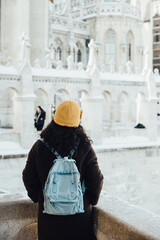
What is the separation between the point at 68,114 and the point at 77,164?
1.25ft

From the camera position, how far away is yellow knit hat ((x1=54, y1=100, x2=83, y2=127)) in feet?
9.48

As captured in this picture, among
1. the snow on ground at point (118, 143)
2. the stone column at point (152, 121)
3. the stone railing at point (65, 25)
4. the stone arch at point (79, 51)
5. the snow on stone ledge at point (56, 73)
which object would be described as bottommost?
the snow on ground at point (118, 143)

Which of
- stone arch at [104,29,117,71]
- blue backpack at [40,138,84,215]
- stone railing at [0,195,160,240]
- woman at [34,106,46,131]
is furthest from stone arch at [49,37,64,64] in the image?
blue backpack at [40,138,84,215]

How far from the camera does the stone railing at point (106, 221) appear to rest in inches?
107

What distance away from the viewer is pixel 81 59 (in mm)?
32812

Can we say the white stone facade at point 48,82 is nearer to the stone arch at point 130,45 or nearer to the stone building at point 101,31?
the stone building at point 101,31

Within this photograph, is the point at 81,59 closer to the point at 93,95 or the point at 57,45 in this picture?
the point at 57,45

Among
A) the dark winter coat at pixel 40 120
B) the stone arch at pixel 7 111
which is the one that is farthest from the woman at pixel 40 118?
the stone arch at pixel 7 111

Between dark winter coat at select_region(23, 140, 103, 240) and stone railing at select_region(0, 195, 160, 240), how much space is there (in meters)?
0.13

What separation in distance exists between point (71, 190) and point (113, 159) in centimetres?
1256

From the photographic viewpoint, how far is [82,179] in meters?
2.99

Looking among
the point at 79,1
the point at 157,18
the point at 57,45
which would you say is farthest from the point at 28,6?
the point at 157,18

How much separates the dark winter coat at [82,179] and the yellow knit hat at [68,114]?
0.19 m

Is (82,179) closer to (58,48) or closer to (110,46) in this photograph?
(58,48)
